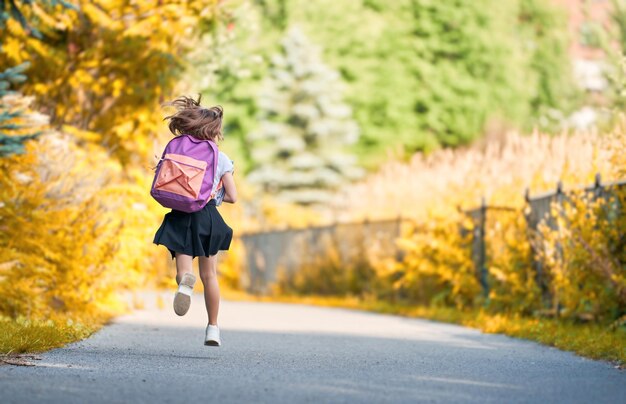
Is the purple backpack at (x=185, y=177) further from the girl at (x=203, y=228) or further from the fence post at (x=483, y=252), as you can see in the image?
the fence post at (x=483, y=252)

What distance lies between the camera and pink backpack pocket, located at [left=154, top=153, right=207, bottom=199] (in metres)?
8.34

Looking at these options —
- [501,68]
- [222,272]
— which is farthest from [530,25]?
[222,272]

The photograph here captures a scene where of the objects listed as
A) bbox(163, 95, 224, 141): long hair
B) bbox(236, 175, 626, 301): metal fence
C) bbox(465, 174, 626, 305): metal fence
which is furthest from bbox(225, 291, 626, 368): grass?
bbox(163, 95, 224, 141): long hair

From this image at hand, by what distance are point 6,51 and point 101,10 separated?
1.36 metres

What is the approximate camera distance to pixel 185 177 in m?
8.34

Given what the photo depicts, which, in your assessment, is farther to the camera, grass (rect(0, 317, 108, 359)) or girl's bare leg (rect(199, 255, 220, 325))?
girl's bare leg (rect(199, 255, 220, 325))

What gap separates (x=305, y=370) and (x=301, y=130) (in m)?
35.3

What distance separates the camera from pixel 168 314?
15039 mm

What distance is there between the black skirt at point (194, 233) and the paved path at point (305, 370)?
79 cm

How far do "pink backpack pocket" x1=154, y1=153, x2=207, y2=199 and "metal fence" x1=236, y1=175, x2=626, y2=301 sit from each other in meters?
4.38

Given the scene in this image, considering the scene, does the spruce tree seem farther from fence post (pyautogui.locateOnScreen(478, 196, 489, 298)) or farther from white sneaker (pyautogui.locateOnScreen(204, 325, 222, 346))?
white sneaker (pyautogui.locateOnScreen(204, 325, 222, 346))

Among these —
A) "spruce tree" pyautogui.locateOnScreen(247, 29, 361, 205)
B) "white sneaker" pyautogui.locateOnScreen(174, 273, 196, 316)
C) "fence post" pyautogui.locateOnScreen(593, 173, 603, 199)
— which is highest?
"spruce tree" pyautogui.locateOnScreen(247, 29, 361, 205)

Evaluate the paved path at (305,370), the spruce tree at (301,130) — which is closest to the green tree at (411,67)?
the spruce tree at (301,130)

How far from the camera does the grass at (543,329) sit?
9.07 meters
